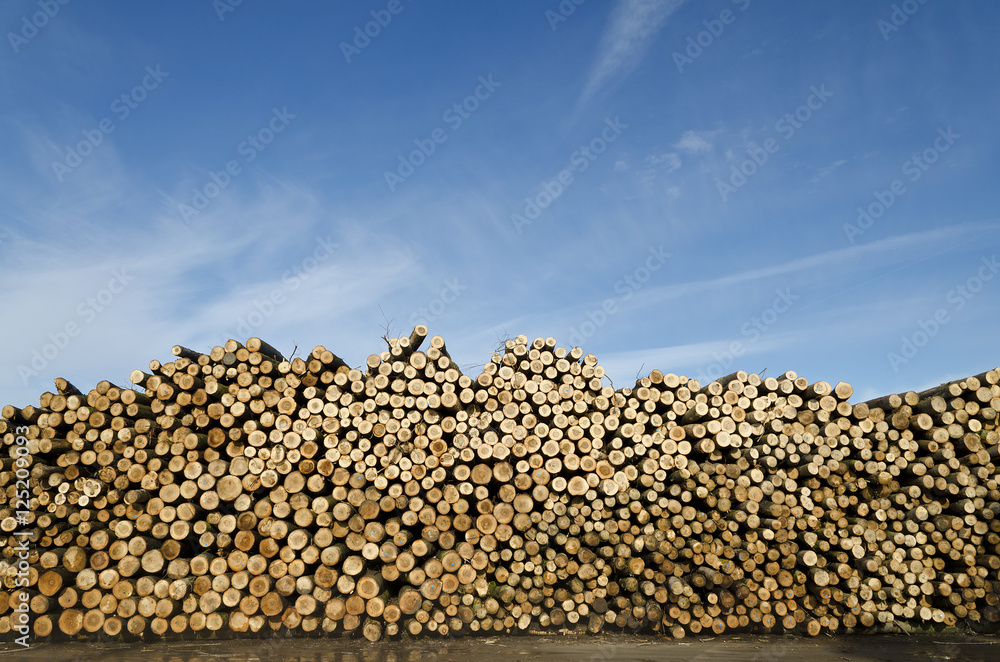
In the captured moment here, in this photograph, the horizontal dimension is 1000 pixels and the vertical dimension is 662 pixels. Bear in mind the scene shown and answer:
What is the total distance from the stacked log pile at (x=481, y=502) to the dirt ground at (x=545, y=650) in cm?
17

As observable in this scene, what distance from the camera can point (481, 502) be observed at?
19.0 feet

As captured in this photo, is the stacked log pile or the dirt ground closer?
the dirt ground

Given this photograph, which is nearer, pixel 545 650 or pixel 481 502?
pixel 545 650

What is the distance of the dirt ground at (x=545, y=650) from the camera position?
5.32 metres

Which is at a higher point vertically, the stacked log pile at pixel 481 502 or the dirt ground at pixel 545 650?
the stacked log pile at pixel 481 502

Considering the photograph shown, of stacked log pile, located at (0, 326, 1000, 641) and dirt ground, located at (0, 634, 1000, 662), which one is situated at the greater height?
stacked log pile, located at (0, 326, 1000, 641)

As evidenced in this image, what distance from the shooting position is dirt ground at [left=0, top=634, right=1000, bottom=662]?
17.5 feet

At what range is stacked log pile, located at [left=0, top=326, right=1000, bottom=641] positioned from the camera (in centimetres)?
556

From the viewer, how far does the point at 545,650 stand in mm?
5566

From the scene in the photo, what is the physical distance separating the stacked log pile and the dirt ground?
169mm

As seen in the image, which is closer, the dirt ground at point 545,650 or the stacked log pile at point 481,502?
the dirt ground at point 545,650

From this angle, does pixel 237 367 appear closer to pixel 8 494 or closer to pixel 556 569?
pixel 8 494

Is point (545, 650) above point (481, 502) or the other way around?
the other way around

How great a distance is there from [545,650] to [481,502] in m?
1.54
